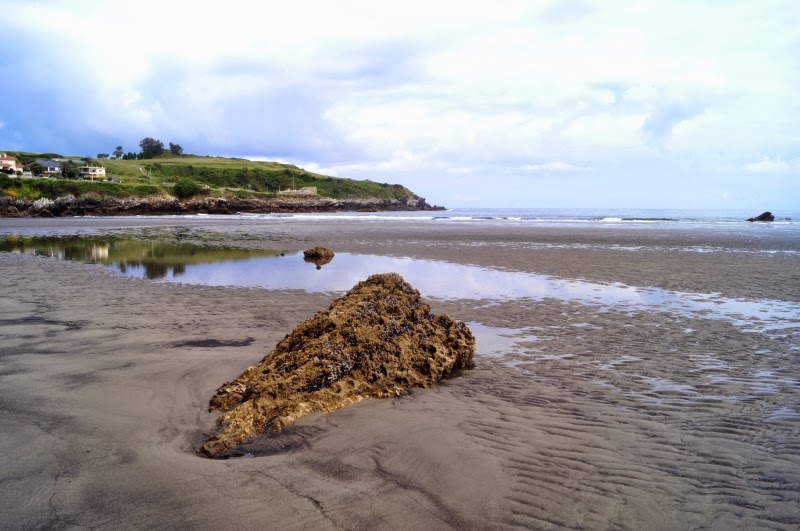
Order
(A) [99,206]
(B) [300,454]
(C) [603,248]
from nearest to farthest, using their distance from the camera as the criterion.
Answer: (B) [300,454]
(C) [603,248]
(A) [99,206]

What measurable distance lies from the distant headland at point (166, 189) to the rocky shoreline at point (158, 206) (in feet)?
0.44

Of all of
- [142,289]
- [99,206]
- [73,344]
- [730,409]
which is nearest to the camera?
[730,409]

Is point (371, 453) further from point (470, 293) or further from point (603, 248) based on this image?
point (603, 248)

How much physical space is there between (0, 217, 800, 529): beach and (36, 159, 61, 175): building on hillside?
378ft

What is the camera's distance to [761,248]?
30.0m

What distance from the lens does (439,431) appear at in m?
5.68

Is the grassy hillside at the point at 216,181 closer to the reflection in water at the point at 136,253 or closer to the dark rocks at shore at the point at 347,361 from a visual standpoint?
the reflection in water at the point at 136,253

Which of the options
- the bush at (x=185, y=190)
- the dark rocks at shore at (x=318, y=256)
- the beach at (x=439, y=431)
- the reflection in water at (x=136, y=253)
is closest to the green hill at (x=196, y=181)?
the bush at (x=185, y=190)

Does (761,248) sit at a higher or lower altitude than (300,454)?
higher

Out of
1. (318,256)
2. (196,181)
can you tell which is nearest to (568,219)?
(318,256)

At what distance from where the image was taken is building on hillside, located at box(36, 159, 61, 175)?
350ft

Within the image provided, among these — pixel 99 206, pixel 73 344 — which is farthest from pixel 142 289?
pixel 99 206

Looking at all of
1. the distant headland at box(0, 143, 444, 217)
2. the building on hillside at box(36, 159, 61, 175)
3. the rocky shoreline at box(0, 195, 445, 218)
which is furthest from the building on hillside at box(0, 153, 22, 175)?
the rocky shoreline at box(0, 195, 445, 218)

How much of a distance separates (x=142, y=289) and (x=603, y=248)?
954 inches
